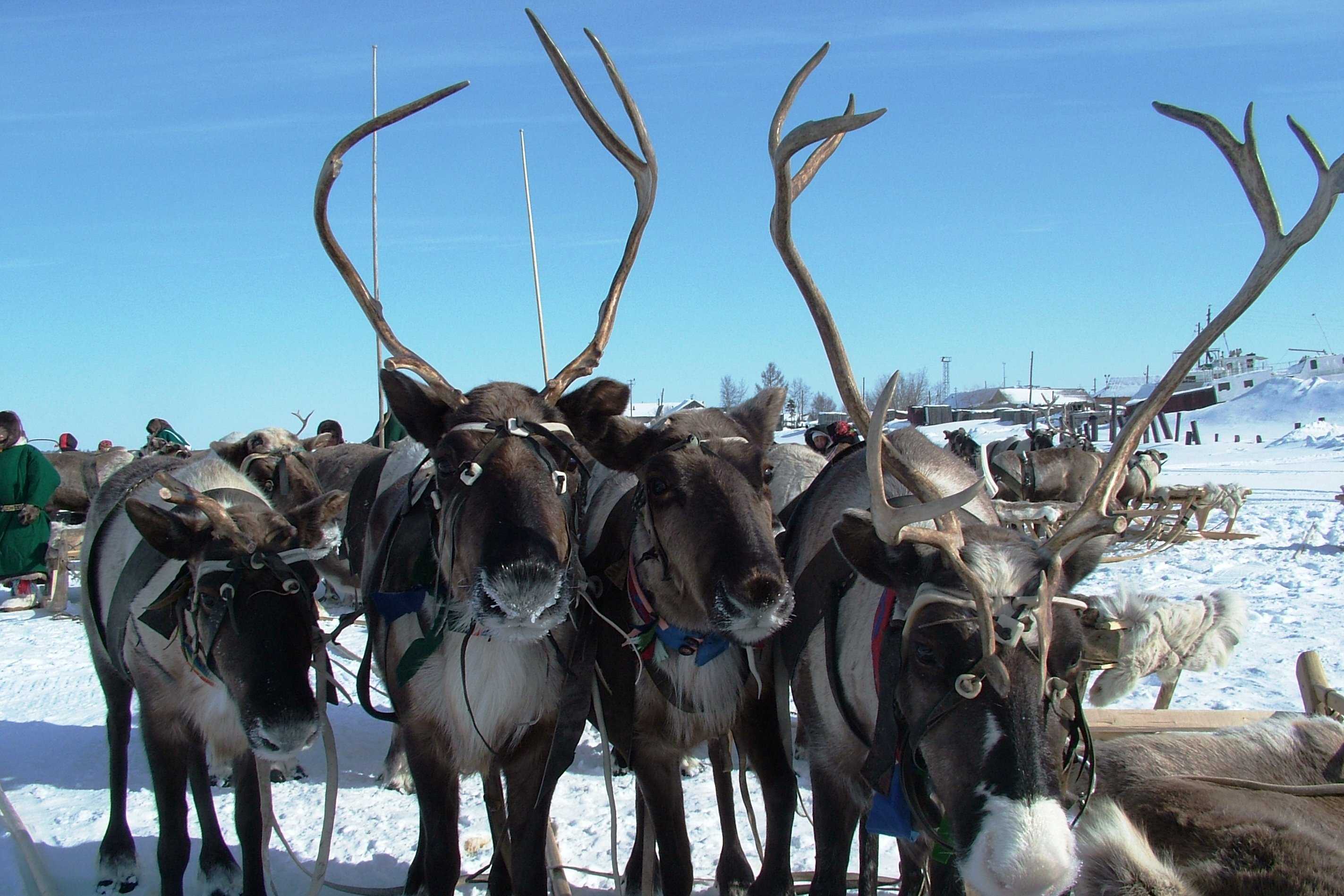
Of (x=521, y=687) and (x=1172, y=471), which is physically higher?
(x=521, y=687)

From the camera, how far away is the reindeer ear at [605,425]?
12.0 ft

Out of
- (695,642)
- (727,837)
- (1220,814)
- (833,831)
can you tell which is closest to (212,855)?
(727,837)

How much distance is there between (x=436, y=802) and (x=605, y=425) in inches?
61.1

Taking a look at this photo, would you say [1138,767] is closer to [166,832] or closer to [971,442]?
[166,832]

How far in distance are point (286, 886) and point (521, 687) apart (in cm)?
191

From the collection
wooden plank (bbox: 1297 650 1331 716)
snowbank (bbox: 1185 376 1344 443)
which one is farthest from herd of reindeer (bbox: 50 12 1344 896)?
snowbank (bbox: 1185 376 1344 443)

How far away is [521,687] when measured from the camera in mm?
3533

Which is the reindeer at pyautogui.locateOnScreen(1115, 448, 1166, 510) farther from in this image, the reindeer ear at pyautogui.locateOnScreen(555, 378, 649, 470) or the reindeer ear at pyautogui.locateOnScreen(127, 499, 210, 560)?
the reindeer ear at pyautogui.locateOnScreen(127, 499, 210, 560)

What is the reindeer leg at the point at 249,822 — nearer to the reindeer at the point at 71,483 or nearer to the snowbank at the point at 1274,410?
the reindeer at the point at 71,483

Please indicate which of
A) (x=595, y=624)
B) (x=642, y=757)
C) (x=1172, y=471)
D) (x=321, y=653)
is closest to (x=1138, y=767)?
(x=642, y=757)

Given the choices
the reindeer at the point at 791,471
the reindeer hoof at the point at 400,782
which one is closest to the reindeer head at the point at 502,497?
the reindeer at the point at 791,471

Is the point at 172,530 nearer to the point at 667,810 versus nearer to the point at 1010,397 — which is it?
the point at 667,810

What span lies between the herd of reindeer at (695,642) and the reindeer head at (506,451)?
0.5 inches

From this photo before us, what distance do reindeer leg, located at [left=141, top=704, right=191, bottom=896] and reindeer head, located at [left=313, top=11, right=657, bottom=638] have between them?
151 centimetres
